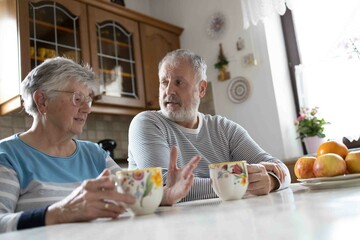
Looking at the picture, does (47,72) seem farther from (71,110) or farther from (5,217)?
(5,217)

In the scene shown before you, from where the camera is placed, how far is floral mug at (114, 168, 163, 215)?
67 centimetres

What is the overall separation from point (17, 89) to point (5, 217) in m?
1.57

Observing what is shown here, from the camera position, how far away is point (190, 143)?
138 cm

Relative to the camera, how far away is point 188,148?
1.37 meters

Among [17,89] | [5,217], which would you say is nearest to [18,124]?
[17,89]

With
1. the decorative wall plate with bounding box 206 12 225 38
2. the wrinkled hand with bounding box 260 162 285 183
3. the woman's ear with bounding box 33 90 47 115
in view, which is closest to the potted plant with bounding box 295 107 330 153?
the decorative wall plate with bounding box 206 12 225 38

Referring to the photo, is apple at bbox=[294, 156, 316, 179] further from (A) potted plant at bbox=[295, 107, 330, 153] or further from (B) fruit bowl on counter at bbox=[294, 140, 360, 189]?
(A) potted plant at bbox=[295, 107, 330, 153]

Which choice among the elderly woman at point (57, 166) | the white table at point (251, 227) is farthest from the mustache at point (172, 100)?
the white table at point (251, 227)

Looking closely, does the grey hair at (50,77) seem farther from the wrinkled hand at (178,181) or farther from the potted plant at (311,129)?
the potted plant at (311,129)

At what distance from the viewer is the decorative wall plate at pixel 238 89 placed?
8.99ft

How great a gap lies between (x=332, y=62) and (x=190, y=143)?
1.58m

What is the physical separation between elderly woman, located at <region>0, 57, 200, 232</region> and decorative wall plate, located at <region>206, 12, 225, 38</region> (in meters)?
1.89

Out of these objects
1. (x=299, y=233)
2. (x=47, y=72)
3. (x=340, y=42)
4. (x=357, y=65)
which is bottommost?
(x=299, y=233)

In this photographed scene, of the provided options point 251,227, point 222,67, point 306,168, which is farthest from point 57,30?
point 251,227
